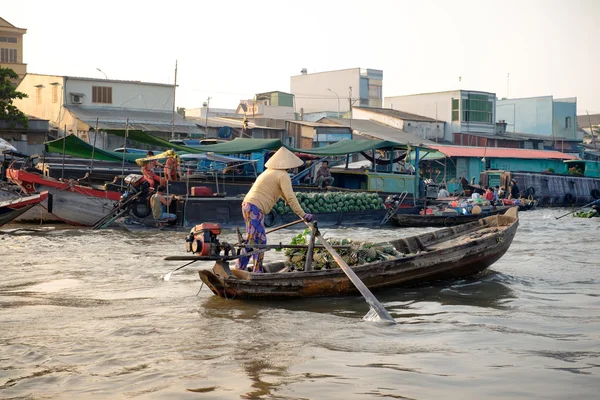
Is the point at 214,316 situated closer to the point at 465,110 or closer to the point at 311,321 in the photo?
the point at 311,321

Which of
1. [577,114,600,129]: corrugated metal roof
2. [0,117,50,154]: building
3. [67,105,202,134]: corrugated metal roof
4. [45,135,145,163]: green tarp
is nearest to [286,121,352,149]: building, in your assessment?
[67,105,202,134]: corrugated metal roof

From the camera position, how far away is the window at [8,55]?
138ft

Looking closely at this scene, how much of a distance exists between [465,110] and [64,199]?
28961 millimetres

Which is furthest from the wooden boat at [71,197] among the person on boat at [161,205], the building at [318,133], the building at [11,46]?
the building at [11,46]

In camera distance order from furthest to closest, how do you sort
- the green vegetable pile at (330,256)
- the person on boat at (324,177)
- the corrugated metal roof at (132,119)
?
1. the corrugated metal roof at (132,119)
2. the person on boat at (324,177)
3. the green vegetable pile at (330,256)

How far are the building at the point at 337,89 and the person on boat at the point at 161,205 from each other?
28.8 metres

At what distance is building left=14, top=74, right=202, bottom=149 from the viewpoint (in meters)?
30.7

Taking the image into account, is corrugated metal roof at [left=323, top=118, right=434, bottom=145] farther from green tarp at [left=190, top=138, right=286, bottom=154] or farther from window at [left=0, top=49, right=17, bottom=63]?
window at [left=0, top=49, right=17, bottom=63]

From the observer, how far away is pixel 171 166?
17.9 metres

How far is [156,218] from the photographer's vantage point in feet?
56.3

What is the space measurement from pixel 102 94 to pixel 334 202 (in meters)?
17.1

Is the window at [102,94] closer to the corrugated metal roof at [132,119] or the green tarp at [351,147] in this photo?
the corrugated metal roof at [132,119]

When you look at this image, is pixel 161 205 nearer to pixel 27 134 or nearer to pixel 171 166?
pixel 171 166

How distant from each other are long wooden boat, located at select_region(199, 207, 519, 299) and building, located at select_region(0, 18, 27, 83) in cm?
3644
